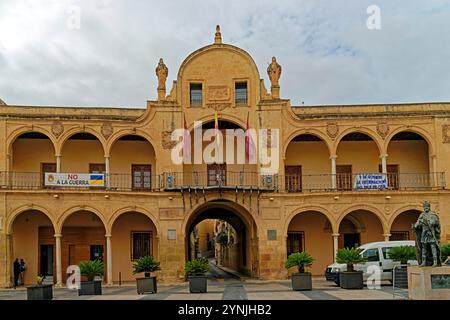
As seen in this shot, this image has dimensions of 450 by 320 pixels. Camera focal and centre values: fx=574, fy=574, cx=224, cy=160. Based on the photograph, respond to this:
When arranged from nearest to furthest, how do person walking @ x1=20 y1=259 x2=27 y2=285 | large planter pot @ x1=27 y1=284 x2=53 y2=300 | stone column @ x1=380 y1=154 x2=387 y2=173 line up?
1. large planter pot @ x1=27 y1=284 x2=53 y2=300
2. person walking @ x1=20 y1=259 x2=27 y2=285
3. stone column @ x1=380 y1=154 x2=387 y2=173

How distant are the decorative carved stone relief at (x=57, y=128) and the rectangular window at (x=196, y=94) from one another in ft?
22.7

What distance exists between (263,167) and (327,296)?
1175 centimetres

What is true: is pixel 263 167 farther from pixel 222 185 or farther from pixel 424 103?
pixel 424 103

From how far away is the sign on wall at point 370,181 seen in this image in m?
29.3

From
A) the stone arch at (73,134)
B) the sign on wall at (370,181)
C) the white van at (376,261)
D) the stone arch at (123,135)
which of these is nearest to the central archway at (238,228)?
the stone arch at (123,135)

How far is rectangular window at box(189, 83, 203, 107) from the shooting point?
30.9 meters

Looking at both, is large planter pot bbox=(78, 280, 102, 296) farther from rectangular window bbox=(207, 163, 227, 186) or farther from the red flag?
rectangular window bbox=(207, 163, 227, 186)

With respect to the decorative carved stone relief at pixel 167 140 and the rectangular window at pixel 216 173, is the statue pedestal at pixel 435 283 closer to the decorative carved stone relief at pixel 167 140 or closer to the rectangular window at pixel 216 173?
the rectangular window at pixel 216 173

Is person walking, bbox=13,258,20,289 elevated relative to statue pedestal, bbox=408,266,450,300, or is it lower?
lower

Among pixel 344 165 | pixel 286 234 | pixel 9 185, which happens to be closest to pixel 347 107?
pixel 344 165

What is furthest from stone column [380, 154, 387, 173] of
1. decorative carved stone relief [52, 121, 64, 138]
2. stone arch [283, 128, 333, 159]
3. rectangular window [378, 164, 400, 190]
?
decorative carved stone relief [52, 121, 64, 138]

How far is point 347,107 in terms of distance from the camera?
3078cm

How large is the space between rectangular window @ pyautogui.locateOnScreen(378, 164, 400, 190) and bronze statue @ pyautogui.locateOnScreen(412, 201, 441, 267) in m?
15.5

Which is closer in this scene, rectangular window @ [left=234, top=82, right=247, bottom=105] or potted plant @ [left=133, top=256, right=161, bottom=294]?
potted plant @ [left=133, top=256, right=161, bottom=294]
